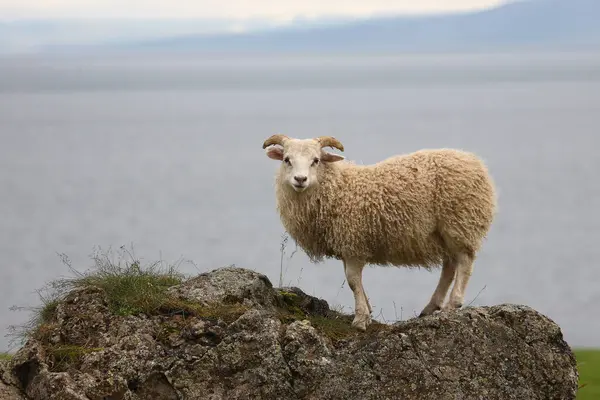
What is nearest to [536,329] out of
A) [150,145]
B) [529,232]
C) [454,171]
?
[454,171]

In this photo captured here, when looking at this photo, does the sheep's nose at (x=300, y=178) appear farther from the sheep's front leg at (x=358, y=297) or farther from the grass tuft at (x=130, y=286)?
the grass tuft at (x=130, y=286)

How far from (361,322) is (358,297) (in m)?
0.34

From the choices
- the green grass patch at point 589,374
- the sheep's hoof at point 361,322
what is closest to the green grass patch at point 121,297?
the sheep's hoof at point 361,322

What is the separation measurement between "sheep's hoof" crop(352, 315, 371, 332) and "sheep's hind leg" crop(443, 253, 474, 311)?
3.70ft

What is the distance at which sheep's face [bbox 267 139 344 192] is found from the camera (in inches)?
536

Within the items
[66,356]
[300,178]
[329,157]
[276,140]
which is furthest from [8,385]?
[329,157]

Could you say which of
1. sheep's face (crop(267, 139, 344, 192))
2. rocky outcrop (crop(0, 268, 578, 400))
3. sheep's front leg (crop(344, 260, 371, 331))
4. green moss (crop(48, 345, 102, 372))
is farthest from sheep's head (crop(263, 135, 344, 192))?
green moss (crop(48, 345, 102, 372))

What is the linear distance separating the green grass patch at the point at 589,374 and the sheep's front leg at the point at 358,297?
2.55 m

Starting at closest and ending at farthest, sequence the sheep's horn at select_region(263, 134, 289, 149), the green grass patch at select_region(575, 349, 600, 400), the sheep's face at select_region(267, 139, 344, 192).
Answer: the sheep's face at select_region(267, 139, 344, 192), the sheep's horn at select_region(263, 134, 289, 149), the green grass patch at select_region(575, 349, 600, 400)

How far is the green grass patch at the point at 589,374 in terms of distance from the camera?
48.2 ft

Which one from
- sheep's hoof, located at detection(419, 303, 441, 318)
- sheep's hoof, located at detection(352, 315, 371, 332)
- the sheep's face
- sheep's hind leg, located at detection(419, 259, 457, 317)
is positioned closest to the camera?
sheep's hoof, located at detection(352, 315, 371, 332)

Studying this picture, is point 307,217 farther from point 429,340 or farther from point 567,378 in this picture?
point 567,378

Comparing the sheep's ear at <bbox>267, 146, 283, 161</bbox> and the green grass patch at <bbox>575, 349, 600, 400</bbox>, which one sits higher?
the sheep's ear at <bbox>267, 146, 283, 161</bbox>

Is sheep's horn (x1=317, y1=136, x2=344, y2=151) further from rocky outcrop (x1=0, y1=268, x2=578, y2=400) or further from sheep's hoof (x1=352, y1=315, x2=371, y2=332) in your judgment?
rocky outcrop (x1=0, y1=268, x2=578, y2=400)
